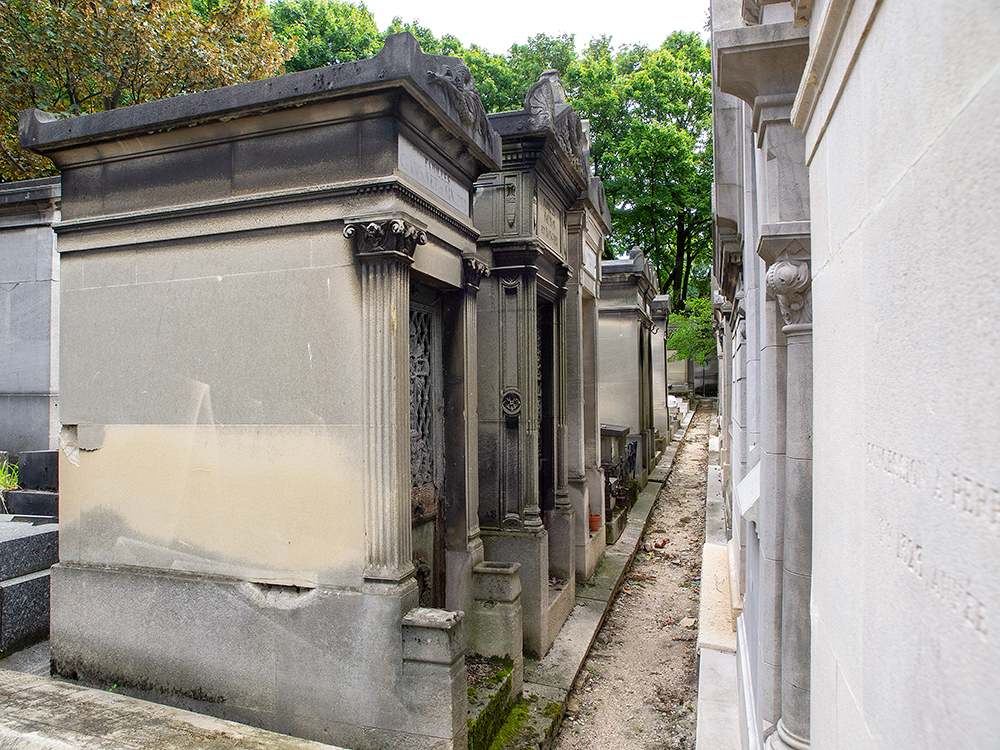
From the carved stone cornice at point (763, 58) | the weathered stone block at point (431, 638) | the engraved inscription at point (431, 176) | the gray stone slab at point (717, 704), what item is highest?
the engraved inscription at point (431, 176)

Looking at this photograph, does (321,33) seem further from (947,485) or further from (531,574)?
(947,485)

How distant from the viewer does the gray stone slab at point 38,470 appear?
872 cm

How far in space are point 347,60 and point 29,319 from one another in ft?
54.6

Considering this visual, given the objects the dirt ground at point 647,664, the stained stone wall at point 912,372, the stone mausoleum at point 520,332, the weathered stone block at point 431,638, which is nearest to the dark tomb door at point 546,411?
the stone mausoleum at point 520,332

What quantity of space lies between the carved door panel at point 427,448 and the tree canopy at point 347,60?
11.2 metres

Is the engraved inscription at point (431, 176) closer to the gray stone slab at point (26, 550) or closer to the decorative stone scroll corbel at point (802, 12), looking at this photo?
the decorative stone scroll corbel at point (802, 12)

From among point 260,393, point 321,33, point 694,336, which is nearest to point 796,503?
point 260,393

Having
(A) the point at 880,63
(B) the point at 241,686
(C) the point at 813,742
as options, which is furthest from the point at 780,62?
(B) the point at 241,686

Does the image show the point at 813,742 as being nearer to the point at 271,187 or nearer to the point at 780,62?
the point at 780,62

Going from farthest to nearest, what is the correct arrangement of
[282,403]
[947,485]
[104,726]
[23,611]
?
[23,611] < [282,403] < [104,726] < [947,485]

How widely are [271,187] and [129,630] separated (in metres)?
3.59

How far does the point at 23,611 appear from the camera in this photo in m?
5.59

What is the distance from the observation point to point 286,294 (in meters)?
4.61

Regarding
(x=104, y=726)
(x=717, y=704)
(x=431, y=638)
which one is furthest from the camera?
(x=717, y=704)
